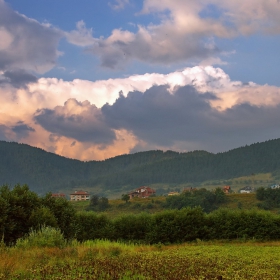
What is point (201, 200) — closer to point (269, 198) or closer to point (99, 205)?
point (269, 198)

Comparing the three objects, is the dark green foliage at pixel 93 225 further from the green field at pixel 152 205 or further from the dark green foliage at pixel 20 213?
the green field at pixel 152 205

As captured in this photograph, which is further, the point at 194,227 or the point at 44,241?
the point at 194,227

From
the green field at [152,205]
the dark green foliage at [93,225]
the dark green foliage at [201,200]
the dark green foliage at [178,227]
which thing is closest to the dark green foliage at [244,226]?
the dark green foliage at [178,227]

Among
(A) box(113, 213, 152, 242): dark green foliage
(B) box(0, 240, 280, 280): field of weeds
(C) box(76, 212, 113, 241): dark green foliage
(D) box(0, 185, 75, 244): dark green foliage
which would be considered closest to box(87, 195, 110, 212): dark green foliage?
(C) box(76, 212, 113, 241): dark green foliage

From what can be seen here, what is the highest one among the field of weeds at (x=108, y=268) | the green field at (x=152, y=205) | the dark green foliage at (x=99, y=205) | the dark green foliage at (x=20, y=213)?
the dark green foliage at (x=20, y=213)

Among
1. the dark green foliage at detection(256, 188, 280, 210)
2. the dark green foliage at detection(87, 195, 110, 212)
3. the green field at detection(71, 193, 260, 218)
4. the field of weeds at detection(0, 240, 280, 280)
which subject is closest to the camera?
the field of weeds at detection(0, 240, 280, 280)

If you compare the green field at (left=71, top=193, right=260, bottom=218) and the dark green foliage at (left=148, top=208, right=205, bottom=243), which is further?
the green field at (left=71, top=193, right=260, bottom=218)

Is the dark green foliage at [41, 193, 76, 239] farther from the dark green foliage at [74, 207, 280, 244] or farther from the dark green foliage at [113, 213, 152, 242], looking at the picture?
the dark green foliage at [113, 213, 152, 242]

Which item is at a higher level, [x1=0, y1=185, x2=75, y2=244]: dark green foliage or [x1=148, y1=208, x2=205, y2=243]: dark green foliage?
Answer: [x1=0, y1=185, x2=75, y2=244]: dark green foliage

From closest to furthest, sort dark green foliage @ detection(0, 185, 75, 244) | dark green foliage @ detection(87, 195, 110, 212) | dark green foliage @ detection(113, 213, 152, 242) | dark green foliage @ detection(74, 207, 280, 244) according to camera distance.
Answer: dark green foliage @ detection(0, 185, 75, 244) → dark green foliage @ detection(74, 207, 280, 244) → dark green foliage @ detection(113, 213, 152, 242) → dark green foliage @ detection(87, 195, 110, 212)

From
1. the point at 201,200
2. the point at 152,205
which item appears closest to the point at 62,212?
the point at 201,200

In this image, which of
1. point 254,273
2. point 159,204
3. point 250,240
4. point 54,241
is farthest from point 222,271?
point 159,204

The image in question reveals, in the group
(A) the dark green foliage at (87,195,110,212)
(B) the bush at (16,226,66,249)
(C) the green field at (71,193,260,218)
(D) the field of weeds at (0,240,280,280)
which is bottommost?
(C) the green field at (71,193,260,218)

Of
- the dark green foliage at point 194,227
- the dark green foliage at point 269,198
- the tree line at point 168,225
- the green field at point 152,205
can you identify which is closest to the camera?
the tree line at point 168,225
